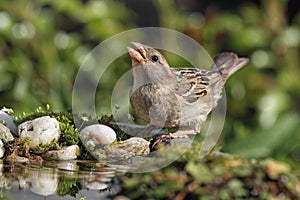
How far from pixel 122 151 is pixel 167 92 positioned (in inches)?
24.5

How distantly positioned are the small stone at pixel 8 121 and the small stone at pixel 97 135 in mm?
243

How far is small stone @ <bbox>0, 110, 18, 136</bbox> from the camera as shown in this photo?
2.34 metres

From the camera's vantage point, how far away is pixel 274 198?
1.88m

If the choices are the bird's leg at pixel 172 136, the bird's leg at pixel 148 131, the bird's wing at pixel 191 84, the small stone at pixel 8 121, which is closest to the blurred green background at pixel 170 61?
the bird's wing at pixel 191 84

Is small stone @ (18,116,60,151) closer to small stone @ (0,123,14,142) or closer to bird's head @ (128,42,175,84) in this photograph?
small stone @ (0,123,14,142)

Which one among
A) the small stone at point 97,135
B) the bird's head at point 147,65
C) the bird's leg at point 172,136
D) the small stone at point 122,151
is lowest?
the bird's leg at point 172,136

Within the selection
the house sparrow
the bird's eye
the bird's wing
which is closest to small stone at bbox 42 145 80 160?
the house sparrow

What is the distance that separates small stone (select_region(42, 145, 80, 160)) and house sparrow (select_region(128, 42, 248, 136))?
0.41 meters

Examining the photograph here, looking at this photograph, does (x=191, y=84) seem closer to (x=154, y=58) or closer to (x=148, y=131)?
(x=154, y=58)

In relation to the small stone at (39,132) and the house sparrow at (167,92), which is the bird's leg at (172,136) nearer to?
the house sparrow at (167,92)

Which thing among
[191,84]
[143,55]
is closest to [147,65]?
[143,55]

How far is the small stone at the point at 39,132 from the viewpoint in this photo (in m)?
2.16

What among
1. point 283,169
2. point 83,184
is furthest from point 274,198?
point 83,184

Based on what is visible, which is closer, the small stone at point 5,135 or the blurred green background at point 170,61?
the small stone at point 5,135
